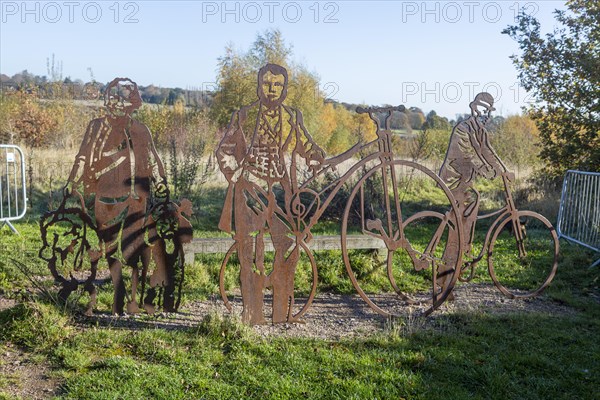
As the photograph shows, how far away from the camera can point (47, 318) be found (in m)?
4.79

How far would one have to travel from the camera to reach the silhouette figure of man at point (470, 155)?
5844 mm

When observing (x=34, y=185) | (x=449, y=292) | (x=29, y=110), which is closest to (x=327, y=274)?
(x=449, y=292)

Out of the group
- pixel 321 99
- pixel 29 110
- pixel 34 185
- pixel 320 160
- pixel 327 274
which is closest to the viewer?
pixel 320 160

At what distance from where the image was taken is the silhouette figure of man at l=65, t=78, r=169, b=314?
204 inches

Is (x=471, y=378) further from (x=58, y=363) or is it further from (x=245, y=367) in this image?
(x=58, y=363)

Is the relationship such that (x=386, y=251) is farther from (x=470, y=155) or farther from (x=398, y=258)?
(x=470, y=155)

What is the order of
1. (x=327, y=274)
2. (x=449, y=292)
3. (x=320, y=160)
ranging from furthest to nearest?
1. (x=327, y=274)
2. (x=449, y=292)
3. (x=320, y=160)

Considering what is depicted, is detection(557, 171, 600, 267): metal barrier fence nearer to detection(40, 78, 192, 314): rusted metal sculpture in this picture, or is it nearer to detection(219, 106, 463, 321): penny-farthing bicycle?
detection(219, 106, 463, 321): penny-farthing bicycle

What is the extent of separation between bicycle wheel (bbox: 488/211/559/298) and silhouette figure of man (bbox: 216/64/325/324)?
230 centimetres

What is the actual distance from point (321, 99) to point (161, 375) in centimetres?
1624

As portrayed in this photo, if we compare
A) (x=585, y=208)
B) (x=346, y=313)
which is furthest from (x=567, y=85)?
(x=346, y=313)

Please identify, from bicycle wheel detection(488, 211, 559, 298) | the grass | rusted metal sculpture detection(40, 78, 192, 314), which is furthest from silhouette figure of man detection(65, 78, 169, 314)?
bicycle wheel detection(488, 211, 559, 298)

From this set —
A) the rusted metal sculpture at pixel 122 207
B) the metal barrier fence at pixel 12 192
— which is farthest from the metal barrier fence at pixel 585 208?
the metal barrier fence at pixel 12 192

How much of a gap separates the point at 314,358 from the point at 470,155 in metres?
2.69
